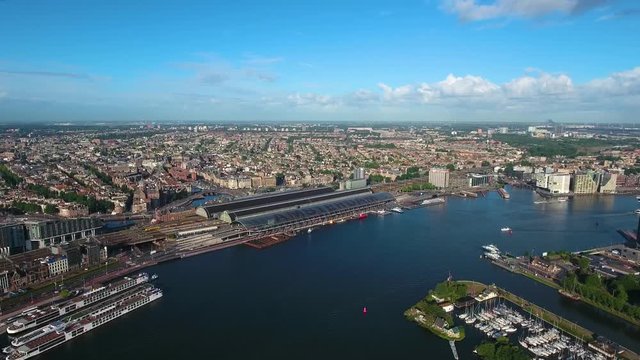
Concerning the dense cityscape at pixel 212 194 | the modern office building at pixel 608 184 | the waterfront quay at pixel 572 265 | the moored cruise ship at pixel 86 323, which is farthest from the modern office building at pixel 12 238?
the modern office building at pixel 608 184

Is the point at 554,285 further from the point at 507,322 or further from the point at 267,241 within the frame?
the point at 267,241

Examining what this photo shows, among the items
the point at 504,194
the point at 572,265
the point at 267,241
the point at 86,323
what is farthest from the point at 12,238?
the point at 504,194

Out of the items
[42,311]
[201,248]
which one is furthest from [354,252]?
[42,311]

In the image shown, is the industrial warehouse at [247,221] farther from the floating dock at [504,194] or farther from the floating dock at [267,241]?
the floating dock at [504,194]

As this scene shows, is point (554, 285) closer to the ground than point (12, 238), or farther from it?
closer to the ground

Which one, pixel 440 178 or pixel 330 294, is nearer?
pixel 330 294

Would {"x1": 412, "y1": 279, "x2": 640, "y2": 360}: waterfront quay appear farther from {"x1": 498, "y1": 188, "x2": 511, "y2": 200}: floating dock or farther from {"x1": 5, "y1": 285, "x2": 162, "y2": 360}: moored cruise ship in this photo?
{"x1": 498, "y1": 188, "x2": 511, "y2": 200}: floating dock

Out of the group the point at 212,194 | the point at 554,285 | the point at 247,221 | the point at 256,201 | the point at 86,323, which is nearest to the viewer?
the point at 86,323
